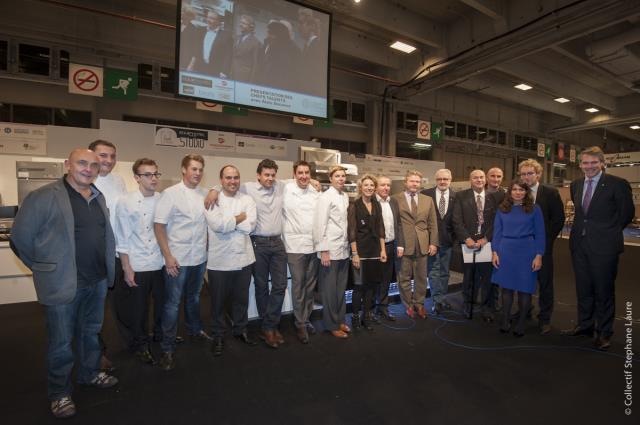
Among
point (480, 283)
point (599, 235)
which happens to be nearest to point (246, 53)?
point (480, 283)

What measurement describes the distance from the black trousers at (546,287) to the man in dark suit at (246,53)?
4.00 metres

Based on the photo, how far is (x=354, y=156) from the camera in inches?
320

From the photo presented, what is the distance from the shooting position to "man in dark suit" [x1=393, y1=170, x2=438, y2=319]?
3.36 meters

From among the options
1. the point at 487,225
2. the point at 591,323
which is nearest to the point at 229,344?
the point at 487,225

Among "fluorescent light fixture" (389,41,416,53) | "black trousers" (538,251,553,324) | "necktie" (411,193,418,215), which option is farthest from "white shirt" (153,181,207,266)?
"fluorescent light fixture" (389,41,416,53)

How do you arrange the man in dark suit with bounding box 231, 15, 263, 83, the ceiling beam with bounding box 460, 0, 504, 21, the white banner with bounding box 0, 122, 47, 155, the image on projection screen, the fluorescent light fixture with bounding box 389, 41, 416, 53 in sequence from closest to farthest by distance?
the image on projection screen, the man in dark suit with bounding box 231, 15, 263, 83, the ceiling beam with bounding box 460, 0, 504, 21, the white banner with bounding box 0, 122, 47, 155, the fluorescent light fixture with bounding box 389, 41, 416, 53

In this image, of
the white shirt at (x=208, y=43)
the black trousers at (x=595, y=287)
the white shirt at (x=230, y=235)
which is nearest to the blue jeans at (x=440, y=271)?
the black trousers at (x=595, y=287)

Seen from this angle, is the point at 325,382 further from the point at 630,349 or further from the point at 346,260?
the point at 630,349

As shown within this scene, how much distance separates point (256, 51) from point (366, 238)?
2994 millimetres

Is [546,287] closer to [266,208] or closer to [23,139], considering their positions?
[266,208]

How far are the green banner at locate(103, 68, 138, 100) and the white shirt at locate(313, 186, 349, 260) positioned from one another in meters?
5.76

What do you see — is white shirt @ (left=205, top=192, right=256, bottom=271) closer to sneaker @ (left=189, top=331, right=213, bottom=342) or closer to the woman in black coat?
sneaker @ (left=189, top=331, right=213, bottom=342)

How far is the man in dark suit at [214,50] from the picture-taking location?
157 inches

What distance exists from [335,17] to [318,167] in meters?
2.95
